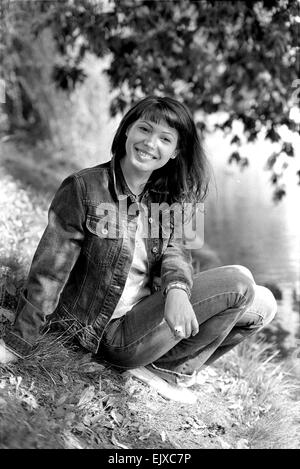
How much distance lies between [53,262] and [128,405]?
62 centimetres

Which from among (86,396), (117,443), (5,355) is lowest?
(117,443)

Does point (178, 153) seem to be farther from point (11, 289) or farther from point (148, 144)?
point (11, 289)

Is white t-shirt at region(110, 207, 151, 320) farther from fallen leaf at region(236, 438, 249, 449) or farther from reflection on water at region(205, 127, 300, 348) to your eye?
reflection on water at region(205, 127, 300, 348)

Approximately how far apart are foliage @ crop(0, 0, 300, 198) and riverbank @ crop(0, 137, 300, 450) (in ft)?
4.91

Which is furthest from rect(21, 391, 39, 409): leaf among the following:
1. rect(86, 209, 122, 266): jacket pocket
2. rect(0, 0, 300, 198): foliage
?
rect(0, 0, 300, 198): foliage

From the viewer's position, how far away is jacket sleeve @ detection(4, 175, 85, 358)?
2.42 metres

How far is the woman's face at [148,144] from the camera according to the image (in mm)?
2535

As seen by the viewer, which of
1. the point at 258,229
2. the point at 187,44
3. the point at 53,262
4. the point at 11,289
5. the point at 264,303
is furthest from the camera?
the point at 258,229

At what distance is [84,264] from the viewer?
2533 mm

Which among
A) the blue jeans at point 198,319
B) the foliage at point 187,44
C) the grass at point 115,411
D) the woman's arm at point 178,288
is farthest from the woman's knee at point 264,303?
the foliage at point 187,44

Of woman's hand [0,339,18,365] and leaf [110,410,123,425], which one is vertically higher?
woman's hand [0,339,18,365]

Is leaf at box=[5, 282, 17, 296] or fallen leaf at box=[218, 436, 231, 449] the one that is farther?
leaf at box=[5, 282, 17, 296]

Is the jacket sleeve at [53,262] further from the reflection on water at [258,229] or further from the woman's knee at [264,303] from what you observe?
the reflection on water at [258,229]

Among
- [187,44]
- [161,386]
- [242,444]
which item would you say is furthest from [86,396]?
[187,44]
